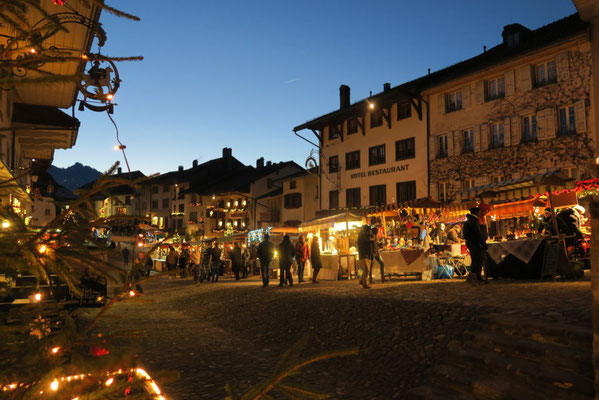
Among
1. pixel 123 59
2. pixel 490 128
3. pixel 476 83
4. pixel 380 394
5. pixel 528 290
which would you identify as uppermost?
pixel 476 83

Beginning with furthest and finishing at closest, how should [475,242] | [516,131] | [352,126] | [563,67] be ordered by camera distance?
[352,126] < [516,131] < [563,67] < [475,242]

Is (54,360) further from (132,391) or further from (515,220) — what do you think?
(515,220)

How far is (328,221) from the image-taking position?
21.5m

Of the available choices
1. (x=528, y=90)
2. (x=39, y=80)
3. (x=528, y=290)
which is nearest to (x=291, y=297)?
(x=528, y=290)

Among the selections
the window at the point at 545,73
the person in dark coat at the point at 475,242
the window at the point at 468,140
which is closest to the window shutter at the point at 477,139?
the window at the point at 468,140

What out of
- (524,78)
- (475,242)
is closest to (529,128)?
(524,78)

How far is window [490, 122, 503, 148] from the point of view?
79.7 feet

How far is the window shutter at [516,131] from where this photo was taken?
2305 centimetres

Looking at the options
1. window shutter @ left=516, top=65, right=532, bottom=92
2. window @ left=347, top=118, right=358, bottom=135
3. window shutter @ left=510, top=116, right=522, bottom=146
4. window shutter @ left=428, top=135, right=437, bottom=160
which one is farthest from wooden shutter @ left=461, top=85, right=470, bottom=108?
window @ left=347, top=118, right=358, bottom=135

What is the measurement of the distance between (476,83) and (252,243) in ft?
51.7

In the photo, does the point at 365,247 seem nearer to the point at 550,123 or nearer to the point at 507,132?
the point at 550,123

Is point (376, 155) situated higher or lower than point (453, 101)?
lower

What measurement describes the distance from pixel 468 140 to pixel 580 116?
6412mm

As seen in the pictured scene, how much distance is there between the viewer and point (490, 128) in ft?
81.6
